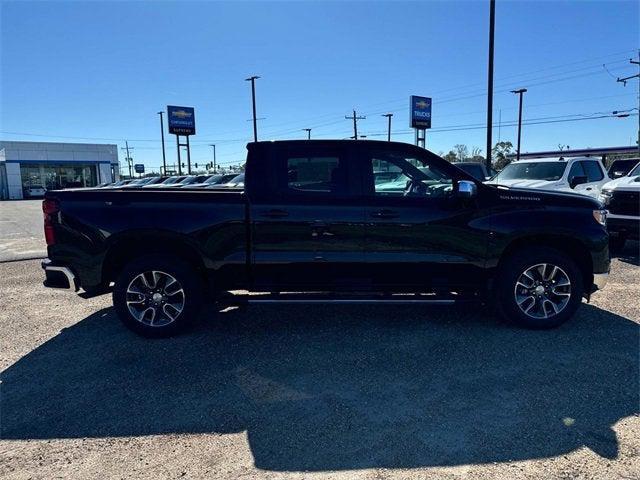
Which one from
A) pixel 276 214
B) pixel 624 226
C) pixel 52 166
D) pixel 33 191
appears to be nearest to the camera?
pixel 276 214

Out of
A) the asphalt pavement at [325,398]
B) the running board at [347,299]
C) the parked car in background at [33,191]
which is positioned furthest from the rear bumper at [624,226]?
the parked car in background at [33,191]

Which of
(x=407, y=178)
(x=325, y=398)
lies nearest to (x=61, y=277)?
(x=325, y=398)

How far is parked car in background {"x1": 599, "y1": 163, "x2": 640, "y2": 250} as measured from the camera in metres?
8.58

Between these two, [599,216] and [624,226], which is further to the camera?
[624,226]

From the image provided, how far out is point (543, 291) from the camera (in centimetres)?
493

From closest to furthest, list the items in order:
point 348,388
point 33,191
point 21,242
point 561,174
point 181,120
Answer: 1. point 348,388
2. point 561,174
3. point 21,242
4. point 181,120
5. point 33,191

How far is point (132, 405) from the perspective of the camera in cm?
353

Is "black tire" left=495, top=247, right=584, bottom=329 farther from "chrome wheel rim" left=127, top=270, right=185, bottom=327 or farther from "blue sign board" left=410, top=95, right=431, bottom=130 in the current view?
"blue sign board" left=410, top=95, right=431, bottom=130

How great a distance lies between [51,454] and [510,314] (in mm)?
4221

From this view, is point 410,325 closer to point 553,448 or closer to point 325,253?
point 325,253

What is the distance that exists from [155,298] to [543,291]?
4.02m

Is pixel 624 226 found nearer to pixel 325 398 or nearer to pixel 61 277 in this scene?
pixel 325 398

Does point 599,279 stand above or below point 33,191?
below

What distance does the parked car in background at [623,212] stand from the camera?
8.58 meters
